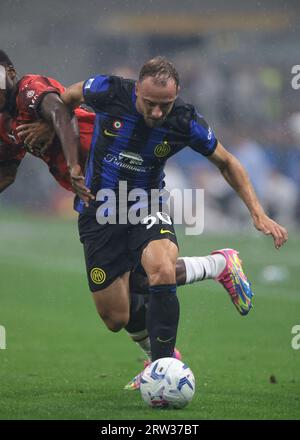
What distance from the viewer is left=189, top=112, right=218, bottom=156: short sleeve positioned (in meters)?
6.75

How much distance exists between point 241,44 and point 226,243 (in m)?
5.90

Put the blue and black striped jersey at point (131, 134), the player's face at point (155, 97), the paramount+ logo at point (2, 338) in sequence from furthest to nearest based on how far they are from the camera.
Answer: the paramount+ logo at point (2, 338) → the blue and black striped jersey at point (131, 134) → the player's face at point (155, 97)

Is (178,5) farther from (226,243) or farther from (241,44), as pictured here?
(226,243)

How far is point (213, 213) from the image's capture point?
18906mm

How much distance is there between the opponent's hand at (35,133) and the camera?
706cm

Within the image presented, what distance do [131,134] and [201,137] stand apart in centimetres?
46

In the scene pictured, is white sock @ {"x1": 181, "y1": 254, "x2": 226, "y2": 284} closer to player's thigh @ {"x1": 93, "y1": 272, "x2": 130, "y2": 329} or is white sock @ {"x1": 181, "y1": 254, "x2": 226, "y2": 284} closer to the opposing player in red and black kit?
player's thigh @ {"x1": 93, "y1": 272, "x2": 130, "y2": 329}

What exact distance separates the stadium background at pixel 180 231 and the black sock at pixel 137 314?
427 millimetres

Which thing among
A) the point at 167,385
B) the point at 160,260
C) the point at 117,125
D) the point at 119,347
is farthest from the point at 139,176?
the point at 119,347

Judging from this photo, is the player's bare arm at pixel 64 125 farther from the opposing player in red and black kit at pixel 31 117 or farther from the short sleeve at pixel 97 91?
the short sleeve at pixel 97 91

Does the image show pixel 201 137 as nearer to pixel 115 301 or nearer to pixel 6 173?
pixel 115 301

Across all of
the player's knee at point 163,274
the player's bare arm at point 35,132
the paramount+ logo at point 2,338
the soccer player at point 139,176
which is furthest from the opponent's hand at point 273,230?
the paramount+ logo at point 2,338

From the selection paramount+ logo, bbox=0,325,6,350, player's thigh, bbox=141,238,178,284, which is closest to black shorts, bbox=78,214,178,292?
player's thigh, bbox=141,238,178,284

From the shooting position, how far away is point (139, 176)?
22.5ft
